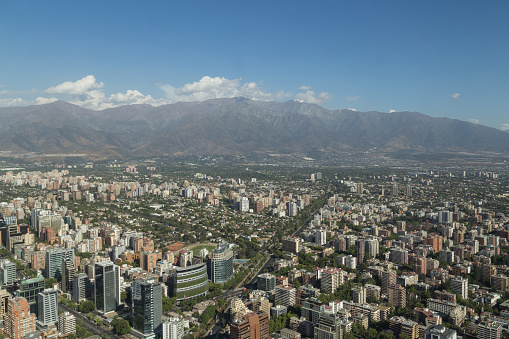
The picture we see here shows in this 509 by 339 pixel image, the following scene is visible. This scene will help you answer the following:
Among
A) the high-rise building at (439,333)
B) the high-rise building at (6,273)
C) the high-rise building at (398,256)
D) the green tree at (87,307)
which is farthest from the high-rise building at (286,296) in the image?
the high-rise building at (6,273)

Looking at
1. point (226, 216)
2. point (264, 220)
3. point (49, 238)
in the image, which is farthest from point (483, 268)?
point (49, 238)

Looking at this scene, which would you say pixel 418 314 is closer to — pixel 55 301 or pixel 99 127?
pixel 55 301

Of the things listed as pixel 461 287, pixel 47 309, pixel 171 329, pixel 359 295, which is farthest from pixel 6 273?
pixel 461 287

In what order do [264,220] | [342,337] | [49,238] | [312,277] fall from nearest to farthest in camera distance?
[342,337], [312,277], [49,238], [264,220]

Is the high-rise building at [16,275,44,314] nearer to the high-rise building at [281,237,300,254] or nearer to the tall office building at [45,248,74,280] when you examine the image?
the tall office building at [45,248,74,280]

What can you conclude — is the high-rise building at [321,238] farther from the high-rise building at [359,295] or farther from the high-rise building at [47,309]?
the high-rise building at [47,309]

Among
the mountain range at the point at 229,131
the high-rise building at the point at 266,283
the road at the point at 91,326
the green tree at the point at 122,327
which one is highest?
the mountain range at the point at 229,131
